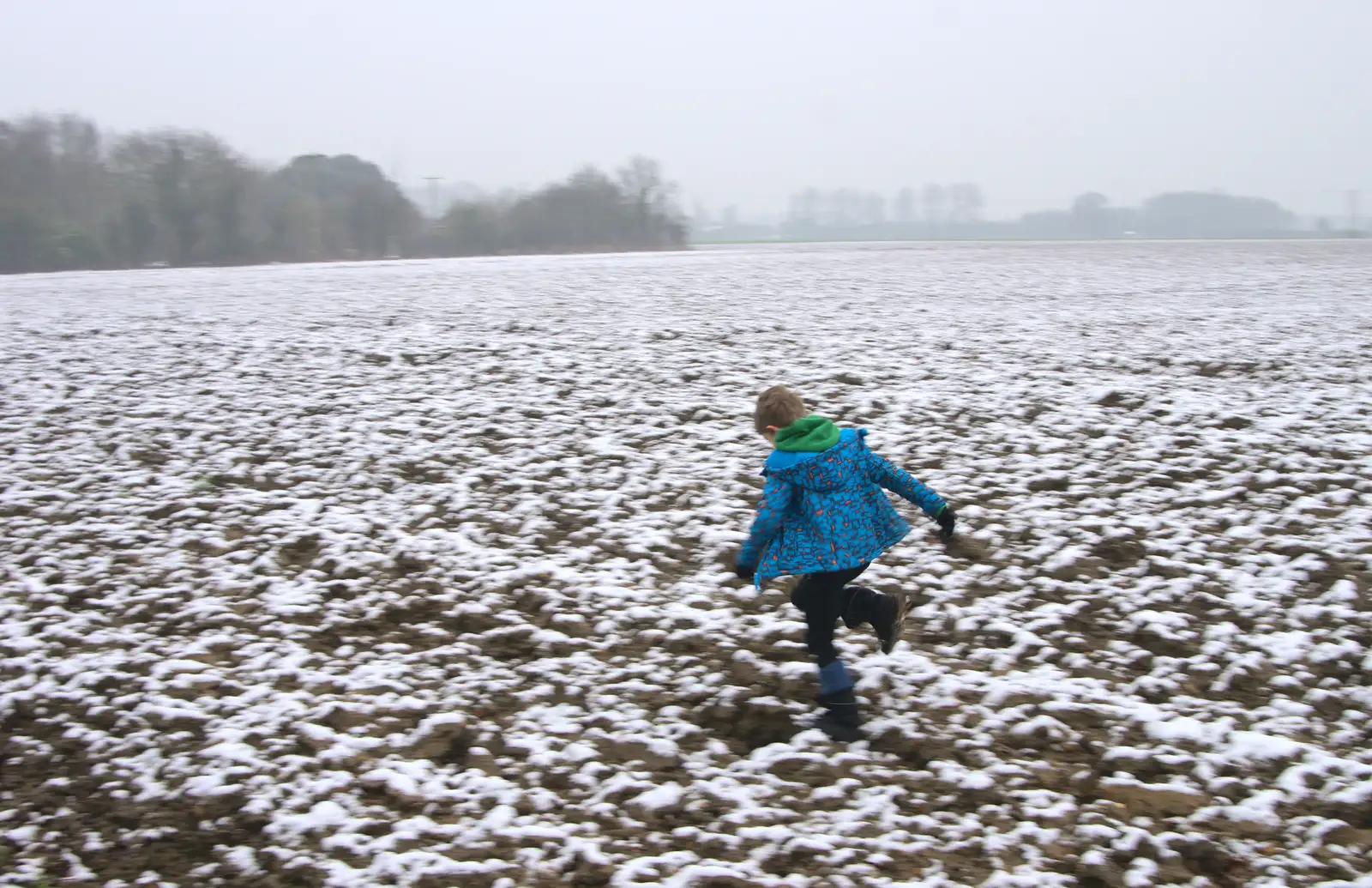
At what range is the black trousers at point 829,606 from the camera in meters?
4.54

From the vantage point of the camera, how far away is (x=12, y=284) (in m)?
23.7

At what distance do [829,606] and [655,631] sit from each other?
1.41 metres

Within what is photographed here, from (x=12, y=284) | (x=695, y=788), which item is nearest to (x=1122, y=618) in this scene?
(x=695, y=788)

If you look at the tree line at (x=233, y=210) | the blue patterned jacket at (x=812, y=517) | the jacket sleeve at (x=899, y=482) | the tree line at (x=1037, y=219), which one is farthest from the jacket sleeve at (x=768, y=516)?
the tree line at (x=1037, y=219)

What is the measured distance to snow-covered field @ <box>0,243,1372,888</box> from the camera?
3.91m

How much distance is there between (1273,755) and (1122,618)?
52.2 inches

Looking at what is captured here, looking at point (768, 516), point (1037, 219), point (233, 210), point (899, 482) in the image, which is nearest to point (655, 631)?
point (768, 516)

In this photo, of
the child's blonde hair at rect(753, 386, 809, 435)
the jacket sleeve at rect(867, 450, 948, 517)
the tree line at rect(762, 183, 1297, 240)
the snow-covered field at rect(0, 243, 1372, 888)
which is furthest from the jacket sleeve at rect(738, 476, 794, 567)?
the tree line at rect(762, 183, 1297, 240)

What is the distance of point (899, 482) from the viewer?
467 cm

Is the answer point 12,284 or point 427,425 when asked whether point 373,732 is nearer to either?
point 427,425

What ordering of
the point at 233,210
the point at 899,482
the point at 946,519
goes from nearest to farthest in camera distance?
the point at 899,482 < the point at 946,519 < the point at 233,210

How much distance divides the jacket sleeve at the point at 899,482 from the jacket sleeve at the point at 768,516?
490 mm

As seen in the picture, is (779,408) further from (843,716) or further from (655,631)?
(655,631)

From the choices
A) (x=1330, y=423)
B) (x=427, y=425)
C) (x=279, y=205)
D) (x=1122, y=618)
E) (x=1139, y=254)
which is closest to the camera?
(x=1122, y=618)
